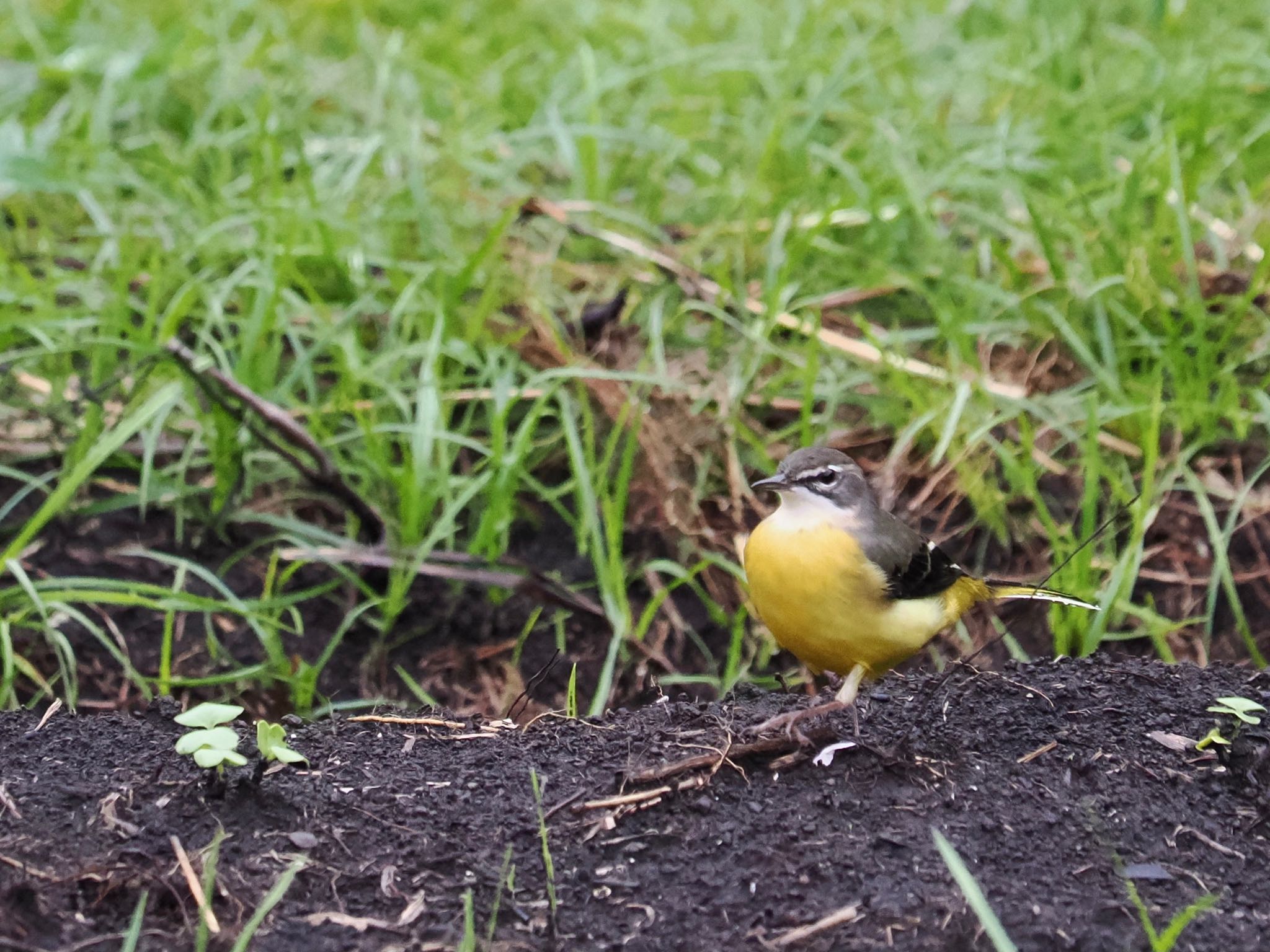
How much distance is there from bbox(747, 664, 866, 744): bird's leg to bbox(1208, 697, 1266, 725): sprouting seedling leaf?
77 centimetres

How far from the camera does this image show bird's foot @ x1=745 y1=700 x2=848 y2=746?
2.70 metres

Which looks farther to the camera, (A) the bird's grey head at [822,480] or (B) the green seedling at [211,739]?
(A) the bird's grey head at [822,480]

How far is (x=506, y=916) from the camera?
2.29 meters

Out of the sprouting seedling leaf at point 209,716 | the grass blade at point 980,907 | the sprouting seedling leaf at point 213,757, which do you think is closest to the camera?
the grass blade at point 980,907

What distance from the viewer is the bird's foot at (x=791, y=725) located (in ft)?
8.86

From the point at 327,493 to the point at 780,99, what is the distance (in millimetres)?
2909

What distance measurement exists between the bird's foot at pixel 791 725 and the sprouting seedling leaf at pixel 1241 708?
835 mm

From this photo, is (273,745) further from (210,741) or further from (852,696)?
(852,696)

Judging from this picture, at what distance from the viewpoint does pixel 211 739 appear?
7.82 ft

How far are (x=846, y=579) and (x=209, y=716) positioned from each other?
1784mm

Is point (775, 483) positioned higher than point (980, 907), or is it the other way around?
point (980, 907)

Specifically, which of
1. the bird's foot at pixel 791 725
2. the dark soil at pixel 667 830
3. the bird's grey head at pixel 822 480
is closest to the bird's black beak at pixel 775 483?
the bird's grey head at pixel 822 480

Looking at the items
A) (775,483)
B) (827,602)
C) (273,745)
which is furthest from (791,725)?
(775,483)

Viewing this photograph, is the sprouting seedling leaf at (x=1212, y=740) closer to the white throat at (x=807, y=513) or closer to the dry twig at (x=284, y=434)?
the white throat at (x=807, y=513)
